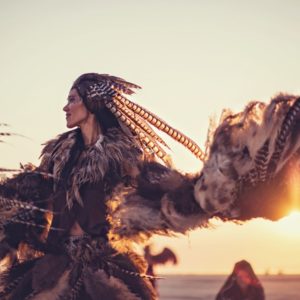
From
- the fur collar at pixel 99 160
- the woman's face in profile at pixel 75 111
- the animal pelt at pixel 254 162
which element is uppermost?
the woman's face in profile at pixel 75 111

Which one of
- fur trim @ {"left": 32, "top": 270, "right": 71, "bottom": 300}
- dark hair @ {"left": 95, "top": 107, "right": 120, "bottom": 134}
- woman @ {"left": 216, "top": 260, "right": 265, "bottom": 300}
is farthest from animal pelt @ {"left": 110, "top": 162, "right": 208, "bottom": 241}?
woman @ {"left": 216, "top": 260, "right": 265, "bottom": 300}

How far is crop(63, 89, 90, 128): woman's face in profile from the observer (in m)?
5.41

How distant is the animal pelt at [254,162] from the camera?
3.75 metres

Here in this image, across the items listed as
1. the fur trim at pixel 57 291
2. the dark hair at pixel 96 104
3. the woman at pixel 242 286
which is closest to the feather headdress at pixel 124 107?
the dark hair at pixel 96 104

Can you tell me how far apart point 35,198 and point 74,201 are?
36 cm

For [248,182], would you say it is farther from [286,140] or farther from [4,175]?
[4,175]

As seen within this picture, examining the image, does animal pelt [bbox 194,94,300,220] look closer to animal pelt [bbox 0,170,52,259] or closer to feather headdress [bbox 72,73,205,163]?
feather headdress [bbox 72,73,205,163]

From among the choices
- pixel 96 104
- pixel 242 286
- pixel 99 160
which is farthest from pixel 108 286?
pixel 242 286

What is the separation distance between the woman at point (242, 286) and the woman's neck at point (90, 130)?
2.79 metres

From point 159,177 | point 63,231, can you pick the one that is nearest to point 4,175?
point 63,231

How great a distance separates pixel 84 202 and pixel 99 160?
27cm

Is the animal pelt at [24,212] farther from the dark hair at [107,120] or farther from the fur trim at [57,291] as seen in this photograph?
the dark hair at [107,120]

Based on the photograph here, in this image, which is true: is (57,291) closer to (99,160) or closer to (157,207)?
(99,160)

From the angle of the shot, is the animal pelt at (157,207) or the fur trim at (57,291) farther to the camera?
the fur trim at (57,291)
